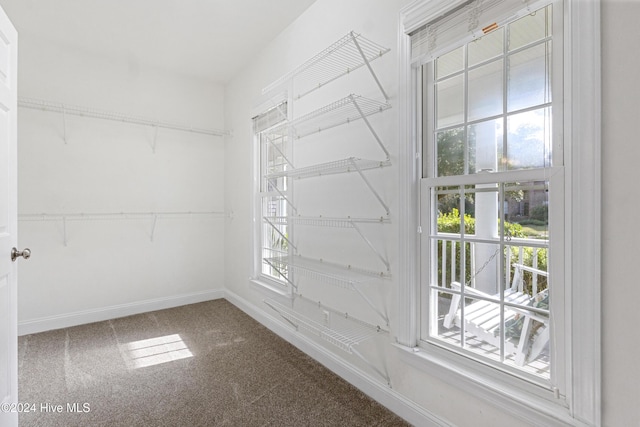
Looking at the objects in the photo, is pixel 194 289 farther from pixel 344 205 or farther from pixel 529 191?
pixel 529 191

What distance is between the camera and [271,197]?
331 cm

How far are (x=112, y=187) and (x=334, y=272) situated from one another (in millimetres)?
2720

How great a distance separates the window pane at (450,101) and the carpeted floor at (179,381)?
1653 mm

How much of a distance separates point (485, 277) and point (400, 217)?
0.52 m

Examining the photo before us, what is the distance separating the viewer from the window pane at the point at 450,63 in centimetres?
162

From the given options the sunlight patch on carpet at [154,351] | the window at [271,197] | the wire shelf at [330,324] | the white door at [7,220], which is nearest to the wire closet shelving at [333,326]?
the wire shelf at [330,324]

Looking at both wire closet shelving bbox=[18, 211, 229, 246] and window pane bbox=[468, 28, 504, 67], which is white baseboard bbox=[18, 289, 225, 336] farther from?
window pane bbox=[468, 28, 504, 67]

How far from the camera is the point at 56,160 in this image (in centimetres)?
314

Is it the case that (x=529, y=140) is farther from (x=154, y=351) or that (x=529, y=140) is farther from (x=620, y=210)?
(x=154, y=351)

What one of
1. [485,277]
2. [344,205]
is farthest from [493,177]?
[344,205]

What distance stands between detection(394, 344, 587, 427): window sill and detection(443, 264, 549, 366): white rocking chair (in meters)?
0.12

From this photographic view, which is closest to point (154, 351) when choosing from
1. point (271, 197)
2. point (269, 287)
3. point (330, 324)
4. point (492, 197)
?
point (269, 287)

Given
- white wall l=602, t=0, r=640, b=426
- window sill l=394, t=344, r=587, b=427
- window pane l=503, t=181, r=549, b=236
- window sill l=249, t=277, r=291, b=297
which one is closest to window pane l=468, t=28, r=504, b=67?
white wall l=602, t=0, r=640, b=426

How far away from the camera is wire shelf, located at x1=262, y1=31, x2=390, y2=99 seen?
1.94 m
